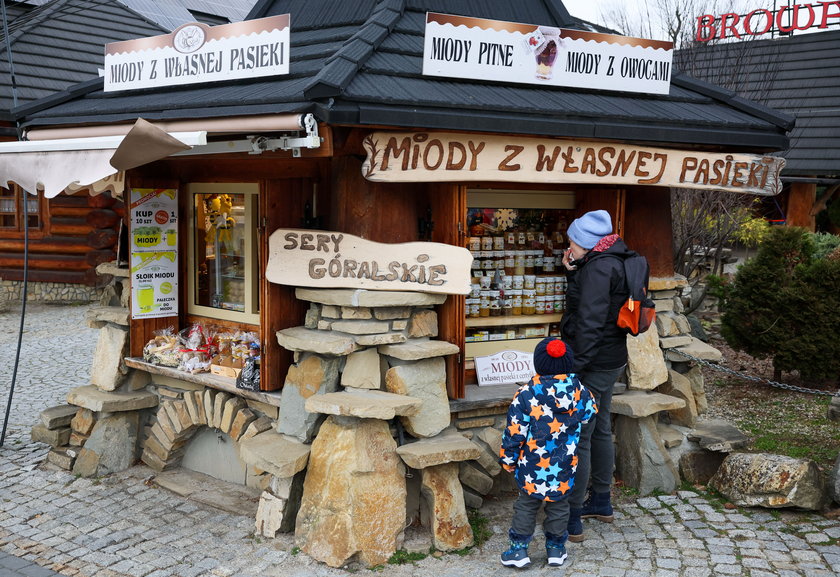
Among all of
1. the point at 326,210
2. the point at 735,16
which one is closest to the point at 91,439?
the point at 326,210

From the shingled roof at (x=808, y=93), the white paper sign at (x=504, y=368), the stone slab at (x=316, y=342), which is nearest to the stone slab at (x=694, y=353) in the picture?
the white paper sign at (x=504, y=368)

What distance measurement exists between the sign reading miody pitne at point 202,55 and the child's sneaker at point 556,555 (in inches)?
132

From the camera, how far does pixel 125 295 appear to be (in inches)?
281

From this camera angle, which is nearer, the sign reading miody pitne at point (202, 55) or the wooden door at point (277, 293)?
the sign reading miody pitne at point (202, 55)

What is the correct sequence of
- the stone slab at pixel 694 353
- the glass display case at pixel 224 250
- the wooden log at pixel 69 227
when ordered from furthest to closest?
the wooden log at pixel 69 227, the stone slab at pixel 694 353, the glass display case at pixel 224 250

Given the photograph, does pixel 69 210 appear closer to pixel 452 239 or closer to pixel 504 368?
pixel 504 368

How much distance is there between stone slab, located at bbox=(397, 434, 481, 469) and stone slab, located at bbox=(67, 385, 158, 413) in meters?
2.63

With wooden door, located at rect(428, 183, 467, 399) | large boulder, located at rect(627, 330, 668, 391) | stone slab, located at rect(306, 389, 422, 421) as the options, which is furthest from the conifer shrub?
stone slab, located at rect(306, 389, 422, 421)

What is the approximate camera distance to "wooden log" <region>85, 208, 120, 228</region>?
14.8 m

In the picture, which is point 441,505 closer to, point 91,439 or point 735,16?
point 91,439

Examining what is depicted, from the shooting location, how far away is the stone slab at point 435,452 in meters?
5.22

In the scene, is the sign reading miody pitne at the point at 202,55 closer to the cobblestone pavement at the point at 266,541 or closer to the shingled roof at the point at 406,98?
the shingled roof at the point at 406,98

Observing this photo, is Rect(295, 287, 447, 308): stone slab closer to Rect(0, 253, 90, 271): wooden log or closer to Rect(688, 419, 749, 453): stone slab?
Rect(688, 419, 749, 453): stone slab

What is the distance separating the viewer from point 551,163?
572 centimetres
